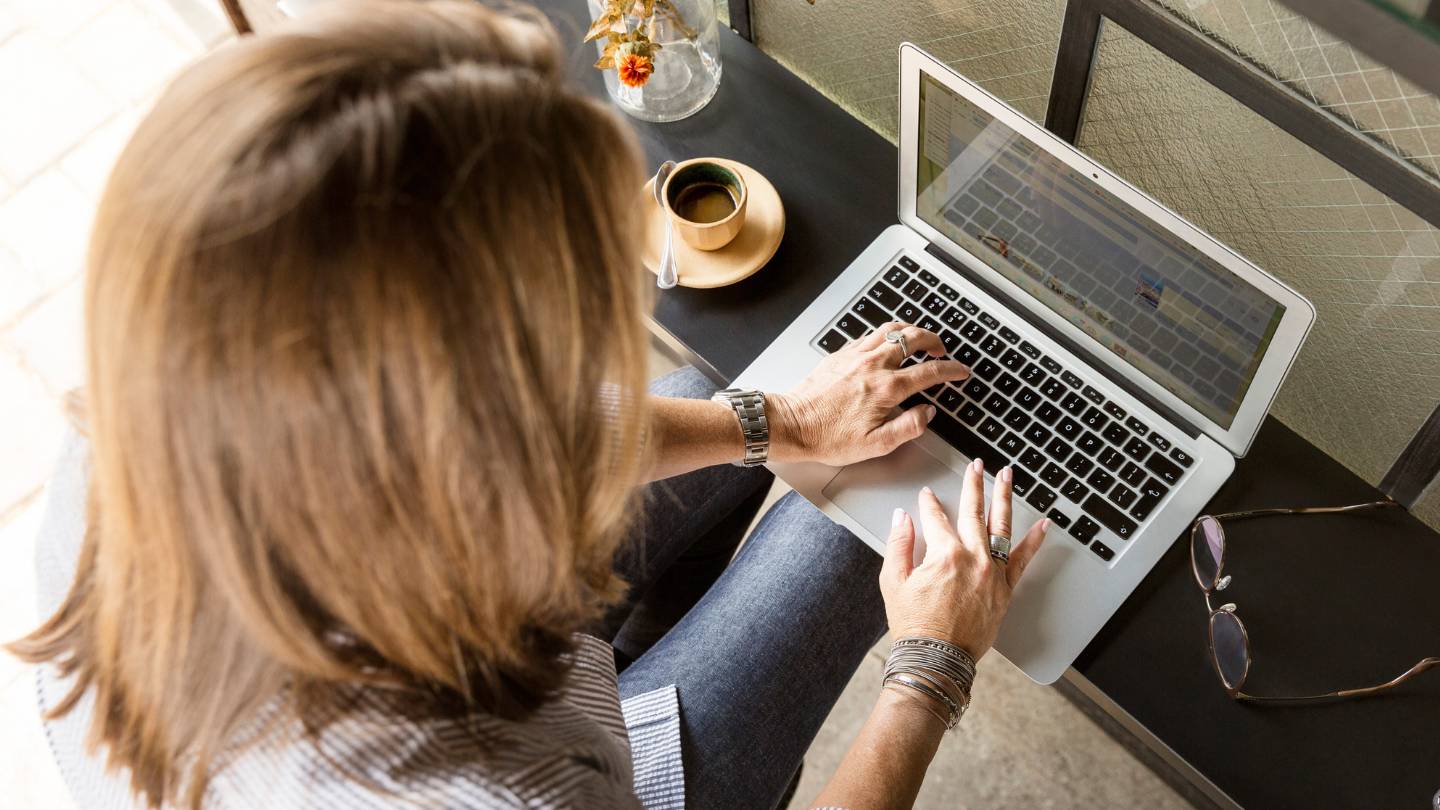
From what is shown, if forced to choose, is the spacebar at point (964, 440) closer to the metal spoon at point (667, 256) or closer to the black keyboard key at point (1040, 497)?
the black keyboard key at point (1040, 497)

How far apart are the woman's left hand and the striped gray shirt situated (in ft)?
1.09

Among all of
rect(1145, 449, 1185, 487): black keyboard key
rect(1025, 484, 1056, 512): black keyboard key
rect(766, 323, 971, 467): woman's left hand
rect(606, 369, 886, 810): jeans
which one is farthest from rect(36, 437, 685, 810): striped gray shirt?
rect(1145, 449, 1185, 487): black keyboard key

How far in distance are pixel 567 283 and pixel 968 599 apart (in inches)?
20.8

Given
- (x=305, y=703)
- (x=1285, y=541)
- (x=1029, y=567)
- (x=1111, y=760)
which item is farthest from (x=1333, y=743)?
(x=305, y=703)

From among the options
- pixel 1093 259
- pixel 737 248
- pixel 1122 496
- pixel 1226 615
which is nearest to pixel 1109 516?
pixel 1122 496

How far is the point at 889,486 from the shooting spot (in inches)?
40.9

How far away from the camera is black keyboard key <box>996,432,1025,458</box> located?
101cm

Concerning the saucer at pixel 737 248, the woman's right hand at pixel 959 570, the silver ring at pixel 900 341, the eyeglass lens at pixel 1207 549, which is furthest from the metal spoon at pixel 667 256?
the eyeglass lens at pixel 1207 549

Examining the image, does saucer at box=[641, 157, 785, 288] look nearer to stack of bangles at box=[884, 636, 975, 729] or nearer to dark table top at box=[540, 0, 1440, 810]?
dark table top at box=[540, 0, 1440, 810]

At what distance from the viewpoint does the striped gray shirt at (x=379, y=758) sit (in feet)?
2.08

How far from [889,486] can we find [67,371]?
1.51 metres

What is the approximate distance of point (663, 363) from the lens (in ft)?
5.98

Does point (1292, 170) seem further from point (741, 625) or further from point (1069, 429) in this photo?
point (741, 625)

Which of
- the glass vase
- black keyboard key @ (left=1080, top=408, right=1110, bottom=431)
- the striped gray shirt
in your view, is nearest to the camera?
the striped gray shirt
